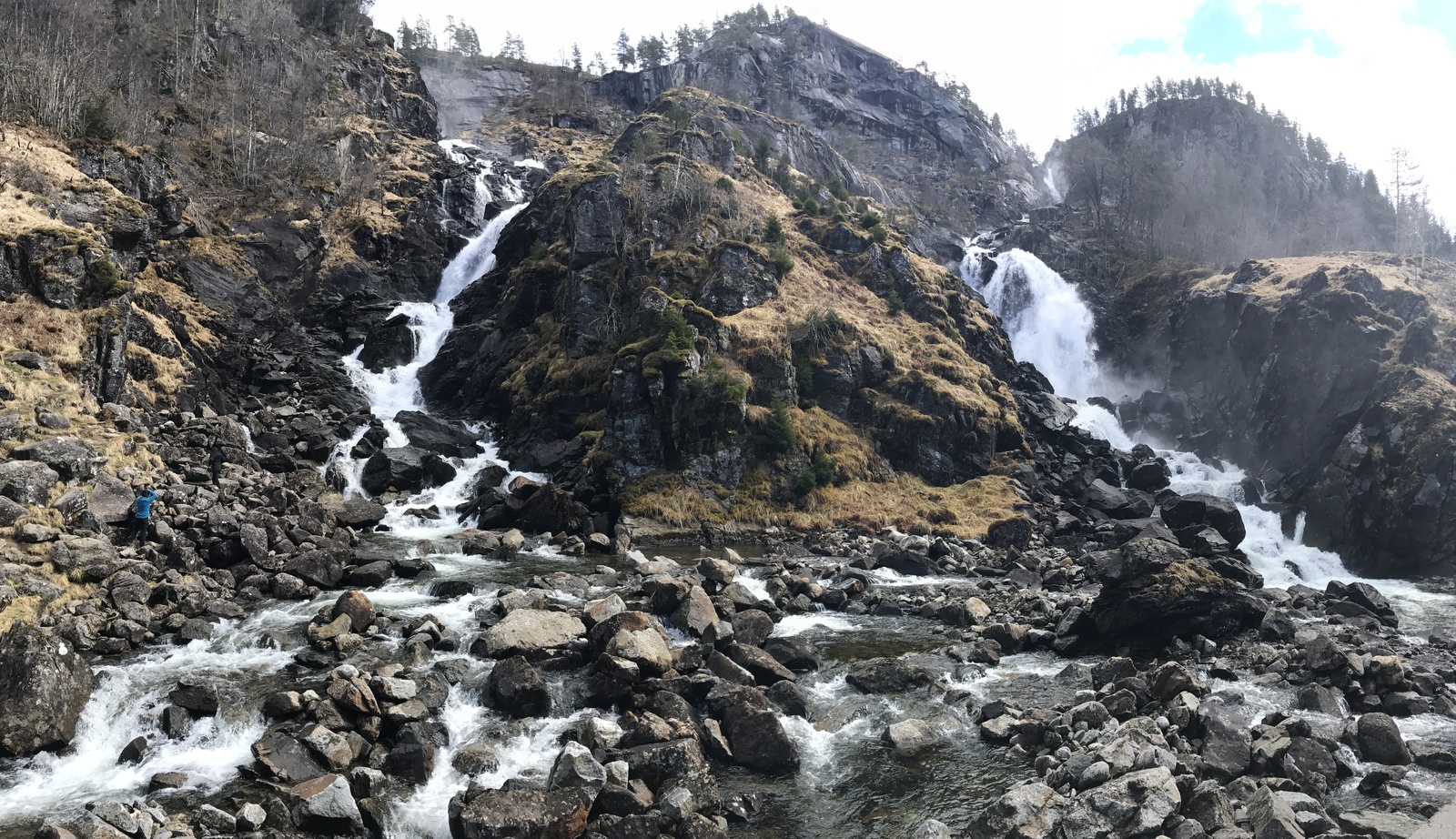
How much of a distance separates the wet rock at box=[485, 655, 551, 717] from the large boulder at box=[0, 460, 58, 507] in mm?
15295

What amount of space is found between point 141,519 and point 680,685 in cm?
1795

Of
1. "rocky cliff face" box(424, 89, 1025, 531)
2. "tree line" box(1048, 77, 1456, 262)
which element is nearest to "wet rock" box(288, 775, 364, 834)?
"rocky cliff face" box(424, 89, 1025, 531)

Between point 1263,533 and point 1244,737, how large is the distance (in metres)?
35.8

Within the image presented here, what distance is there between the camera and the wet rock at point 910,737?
15.9m

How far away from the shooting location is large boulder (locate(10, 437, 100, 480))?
2223cm

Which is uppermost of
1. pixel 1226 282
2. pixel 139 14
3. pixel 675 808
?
pixel 139 14

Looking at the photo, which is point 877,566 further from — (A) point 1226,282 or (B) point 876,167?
(B) point 876,167

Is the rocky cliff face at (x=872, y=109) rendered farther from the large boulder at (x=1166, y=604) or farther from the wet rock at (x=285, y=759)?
the wet rock at (x=285, y=759)

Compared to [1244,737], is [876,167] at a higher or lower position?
higher

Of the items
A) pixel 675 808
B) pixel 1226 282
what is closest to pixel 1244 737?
pixel 675 808

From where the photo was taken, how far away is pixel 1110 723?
1552cm

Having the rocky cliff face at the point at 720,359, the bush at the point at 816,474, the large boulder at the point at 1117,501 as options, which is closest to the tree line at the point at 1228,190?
the rocky cliff face at the point at 720,359

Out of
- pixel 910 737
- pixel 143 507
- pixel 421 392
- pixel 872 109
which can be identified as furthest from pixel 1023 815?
pixel 872 109

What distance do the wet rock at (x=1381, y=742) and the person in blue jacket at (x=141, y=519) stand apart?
31.4 metres
